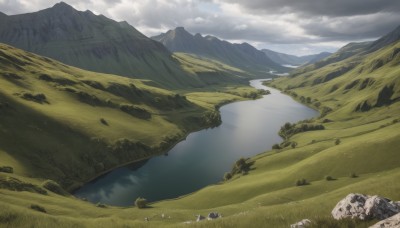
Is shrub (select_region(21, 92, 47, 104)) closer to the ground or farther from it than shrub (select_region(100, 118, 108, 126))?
farther from it

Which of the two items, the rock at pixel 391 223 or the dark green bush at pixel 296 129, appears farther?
the dark green bush at pixel 296 129

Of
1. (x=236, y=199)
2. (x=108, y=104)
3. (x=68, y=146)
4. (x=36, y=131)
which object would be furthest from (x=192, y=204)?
(x=108, y=104)

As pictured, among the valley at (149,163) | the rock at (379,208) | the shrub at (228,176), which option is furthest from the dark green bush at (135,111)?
the rock at (379,208)

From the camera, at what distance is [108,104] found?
18350 centimetres

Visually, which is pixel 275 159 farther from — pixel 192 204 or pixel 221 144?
pixel 221 144

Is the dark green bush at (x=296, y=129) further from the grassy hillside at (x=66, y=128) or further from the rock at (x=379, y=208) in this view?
the rock at (x=379, y=208)

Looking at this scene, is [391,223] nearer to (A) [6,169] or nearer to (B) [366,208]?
(B) [366,208]

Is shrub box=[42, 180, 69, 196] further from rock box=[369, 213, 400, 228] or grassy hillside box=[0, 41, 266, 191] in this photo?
rock box=[369, 213, 400, 228]

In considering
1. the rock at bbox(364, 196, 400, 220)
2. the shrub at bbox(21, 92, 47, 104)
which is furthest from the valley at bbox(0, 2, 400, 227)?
the shrub at bbox(21, 92, 47, 104)

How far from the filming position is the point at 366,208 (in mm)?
17719

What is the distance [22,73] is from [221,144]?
339 feet

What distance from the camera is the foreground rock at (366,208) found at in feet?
57.7

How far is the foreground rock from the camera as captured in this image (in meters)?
17.6

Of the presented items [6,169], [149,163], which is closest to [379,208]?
[6,169]
